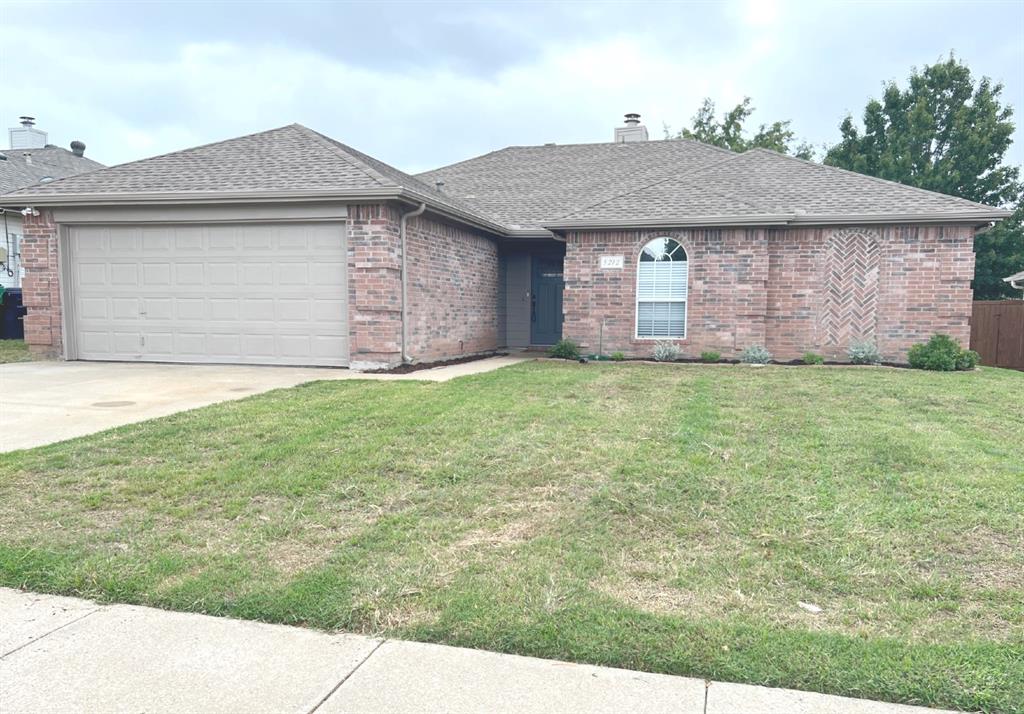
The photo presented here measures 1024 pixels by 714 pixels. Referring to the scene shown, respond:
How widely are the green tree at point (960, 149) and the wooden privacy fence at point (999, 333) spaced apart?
49.5 ft

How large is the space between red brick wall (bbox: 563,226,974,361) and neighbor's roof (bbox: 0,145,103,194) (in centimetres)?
1926

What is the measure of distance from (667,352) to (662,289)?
1.33 metres

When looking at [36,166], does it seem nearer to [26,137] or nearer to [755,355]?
[26,137]

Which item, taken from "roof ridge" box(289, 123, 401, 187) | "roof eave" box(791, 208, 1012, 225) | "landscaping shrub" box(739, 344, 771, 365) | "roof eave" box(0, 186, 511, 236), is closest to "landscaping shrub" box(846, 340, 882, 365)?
"landscaping shrub" box(739, 344, 771, 365)

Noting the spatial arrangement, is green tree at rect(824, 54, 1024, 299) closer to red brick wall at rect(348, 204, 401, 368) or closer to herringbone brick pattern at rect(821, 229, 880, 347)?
herringbone brick pattern at rect(821, 229, 880, 347)

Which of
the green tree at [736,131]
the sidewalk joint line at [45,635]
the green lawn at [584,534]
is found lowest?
the sidewalk joint line at [45,635]

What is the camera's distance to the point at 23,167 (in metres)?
22.6

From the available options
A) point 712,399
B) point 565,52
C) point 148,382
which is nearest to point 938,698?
point 712,399

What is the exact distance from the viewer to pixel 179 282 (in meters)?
11.7

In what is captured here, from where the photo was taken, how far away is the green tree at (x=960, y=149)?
27.4 meters

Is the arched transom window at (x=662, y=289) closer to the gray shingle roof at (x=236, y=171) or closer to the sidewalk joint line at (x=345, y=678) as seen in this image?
the gray shingle roof at (x=236, y=171)

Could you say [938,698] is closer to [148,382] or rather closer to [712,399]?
[712,399]

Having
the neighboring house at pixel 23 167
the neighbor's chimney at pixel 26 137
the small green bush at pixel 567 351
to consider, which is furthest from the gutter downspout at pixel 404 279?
the neighbor's chimney at pixel 26 137

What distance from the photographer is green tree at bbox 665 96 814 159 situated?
34812mm
